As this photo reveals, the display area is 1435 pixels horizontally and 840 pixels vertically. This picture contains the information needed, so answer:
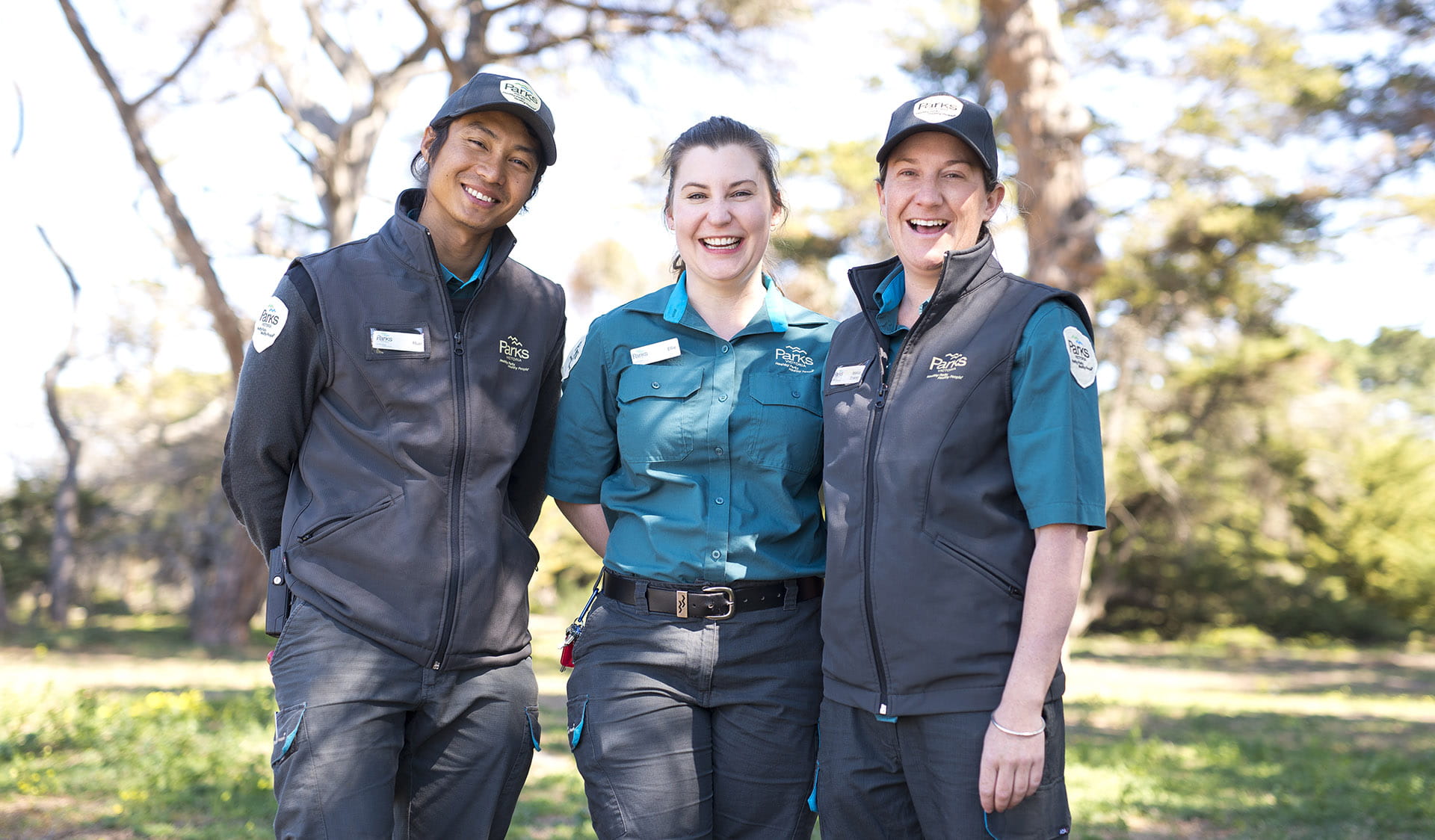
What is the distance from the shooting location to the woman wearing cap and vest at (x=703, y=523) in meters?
2.69

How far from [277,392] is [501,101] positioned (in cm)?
88

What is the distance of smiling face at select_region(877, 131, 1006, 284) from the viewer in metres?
2.58

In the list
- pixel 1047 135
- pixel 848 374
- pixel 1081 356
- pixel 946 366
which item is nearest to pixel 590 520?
pixel 848 374

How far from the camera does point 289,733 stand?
8.11 feet

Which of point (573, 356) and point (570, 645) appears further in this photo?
point (573, 356)

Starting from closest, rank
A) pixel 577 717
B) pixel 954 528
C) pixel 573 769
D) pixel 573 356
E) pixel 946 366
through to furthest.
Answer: pixel 954 528
pixel 946 366
pixel 577 717
pixel 573 356
pixel 573 769

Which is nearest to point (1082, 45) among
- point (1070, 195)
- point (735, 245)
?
point (1070, 195)

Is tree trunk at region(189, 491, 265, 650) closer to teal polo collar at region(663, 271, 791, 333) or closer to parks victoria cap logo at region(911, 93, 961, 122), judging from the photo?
teal polo collar at region(663, 271, 791, 333)

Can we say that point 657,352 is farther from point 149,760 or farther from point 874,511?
point 149,760

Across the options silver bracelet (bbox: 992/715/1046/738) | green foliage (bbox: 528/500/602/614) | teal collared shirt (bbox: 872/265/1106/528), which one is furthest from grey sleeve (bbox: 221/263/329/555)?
green foliage (bbox: 528/500/602/614)

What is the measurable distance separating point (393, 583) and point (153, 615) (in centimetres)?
Result: 2471

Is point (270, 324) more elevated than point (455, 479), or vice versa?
point (270, 324)

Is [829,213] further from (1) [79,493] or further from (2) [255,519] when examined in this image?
(2) [255,519]

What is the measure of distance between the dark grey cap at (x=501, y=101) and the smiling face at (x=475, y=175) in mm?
33
